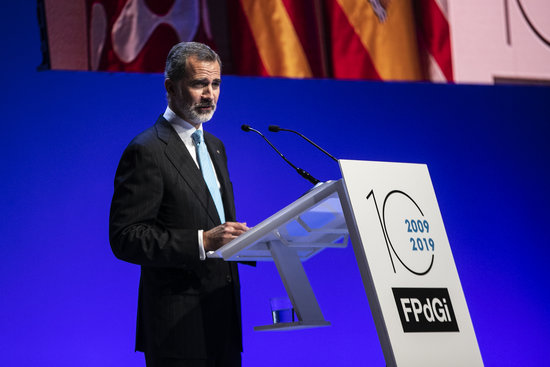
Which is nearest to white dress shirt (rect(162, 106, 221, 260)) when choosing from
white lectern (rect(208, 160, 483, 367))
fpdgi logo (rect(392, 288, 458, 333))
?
white lectern (rect(208, 160, 483, 367))

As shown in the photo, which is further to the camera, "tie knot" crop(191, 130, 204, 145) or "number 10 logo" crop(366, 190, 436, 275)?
"tie knot" crop(191, 130, 204, 145)

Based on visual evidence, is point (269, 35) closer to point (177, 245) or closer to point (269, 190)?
point (269, 190)

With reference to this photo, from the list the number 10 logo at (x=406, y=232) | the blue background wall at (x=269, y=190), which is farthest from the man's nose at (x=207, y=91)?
the blue background wall at (x=269, y=190)

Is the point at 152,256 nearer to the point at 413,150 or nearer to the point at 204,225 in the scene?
the point at 204,225

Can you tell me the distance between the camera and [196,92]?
8.12 ft

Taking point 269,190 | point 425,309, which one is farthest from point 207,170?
point 269,190

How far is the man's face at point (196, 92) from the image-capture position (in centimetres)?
247

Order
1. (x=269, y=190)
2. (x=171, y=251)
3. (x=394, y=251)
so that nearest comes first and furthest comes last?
(x=394, y=251), (x=171, y=251), (x=269, y=190)

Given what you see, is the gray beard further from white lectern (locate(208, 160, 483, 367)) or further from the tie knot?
white lectern (locate(208, 160, 483, 367))

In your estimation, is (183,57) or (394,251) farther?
(183,57)

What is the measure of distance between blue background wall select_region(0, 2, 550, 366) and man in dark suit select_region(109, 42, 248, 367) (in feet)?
3.76

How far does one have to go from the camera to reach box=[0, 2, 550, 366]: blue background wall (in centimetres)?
333

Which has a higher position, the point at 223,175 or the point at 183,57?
the point at 183,57

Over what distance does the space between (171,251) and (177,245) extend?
0.08 feet
